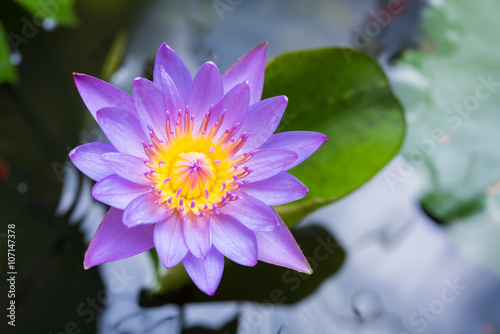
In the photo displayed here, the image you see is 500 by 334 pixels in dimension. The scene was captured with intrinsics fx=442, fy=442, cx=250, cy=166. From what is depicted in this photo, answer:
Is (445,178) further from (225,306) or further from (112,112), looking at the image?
(112,112)

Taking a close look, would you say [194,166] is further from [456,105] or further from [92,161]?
[456,105]

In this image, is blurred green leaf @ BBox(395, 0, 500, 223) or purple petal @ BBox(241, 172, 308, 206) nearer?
purple petal @ BBox(241, 172, 308, 206)

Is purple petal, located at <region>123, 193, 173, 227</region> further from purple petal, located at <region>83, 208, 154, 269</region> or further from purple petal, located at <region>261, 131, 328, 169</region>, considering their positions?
purple petal, located at <region>261, 131, 328, 169</region>

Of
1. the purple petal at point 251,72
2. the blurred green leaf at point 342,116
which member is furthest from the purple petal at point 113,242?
the blurred green leaf at point 342,116

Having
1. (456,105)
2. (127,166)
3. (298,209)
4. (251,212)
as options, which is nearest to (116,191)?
(127,166)

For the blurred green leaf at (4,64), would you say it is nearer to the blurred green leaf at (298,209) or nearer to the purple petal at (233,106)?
the purple petal at (233,106)

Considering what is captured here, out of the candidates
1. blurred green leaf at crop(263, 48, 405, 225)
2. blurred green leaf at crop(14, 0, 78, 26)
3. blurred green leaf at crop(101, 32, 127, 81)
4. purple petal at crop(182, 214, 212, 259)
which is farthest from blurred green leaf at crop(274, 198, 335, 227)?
blurred green leaf at crop(14, 0, 78, 26)
